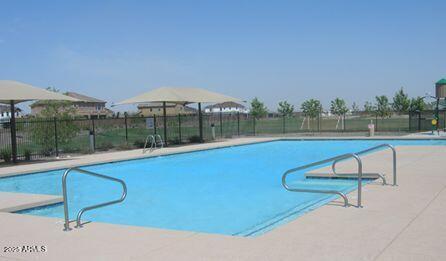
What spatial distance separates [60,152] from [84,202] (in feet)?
33.5

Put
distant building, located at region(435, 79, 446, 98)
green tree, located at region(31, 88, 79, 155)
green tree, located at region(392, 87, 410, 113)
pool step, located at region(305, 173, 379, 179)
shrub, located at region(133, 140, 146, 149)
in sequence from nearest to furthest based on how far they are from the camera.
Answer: pool step, located at region(305, 173, 379, 179) < green tree, located at region(31, 88, 79, 155) < shrub, located at region(133, 140, 146, 149) < distant building, located at region(435, 79, 446, 98) < green tree, located at region(392, 87, 410, 113)

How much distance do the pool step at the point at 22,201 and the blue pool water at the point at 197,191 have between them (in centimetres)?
12

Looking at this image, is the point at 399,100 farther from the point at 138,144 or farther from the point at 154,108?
the point at 138,144

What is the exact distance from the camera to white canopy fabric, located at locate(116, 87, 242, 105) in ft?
67.8

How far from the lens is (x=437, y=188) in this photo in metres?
8.66

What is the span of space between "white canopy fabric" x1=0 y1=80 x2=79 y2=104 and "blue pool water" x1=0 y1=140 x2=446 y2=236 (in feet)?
8.05

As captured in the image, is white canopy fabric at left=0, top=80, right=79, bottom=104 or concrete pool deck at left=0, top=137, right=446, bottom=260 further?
white canopy fabric at left=0, top=80, right=79, bottom=104

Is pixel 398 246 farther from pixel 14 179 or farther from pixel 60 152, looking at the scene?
pixel 60 152

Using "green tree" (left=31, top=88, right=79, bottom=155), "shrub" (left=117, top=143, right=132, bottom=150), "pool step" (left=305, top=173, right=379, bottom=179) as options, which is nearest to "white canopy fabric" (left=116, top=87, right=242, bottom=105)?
"shrub" (left=117, top=143, right=132, bottom=150)

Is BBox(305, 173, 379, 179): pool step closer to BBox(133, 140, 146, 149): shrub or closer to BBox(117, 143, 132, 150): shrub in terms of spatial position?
BBox(117, 143, 132, 150): shrub

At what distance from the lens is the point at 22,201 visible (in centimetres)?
870

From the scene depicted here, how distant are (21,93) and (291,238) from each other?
1215 cm

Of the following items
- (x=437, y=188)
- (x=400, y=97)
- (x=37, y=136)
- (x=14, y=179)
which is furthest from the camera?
(x=400, y=97)

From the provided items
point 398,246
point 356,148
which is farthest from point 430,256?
point 356,148
